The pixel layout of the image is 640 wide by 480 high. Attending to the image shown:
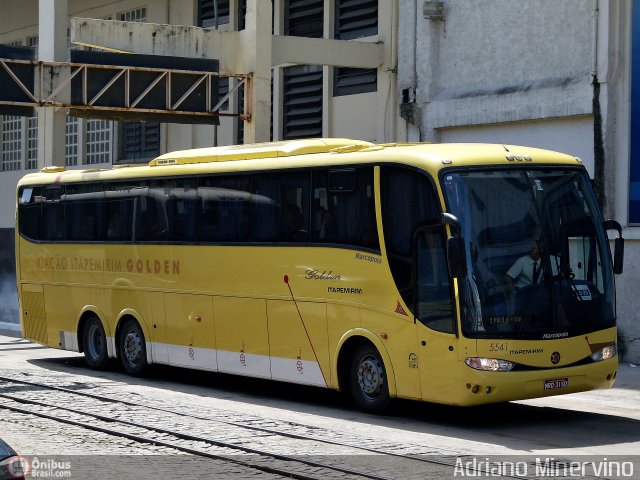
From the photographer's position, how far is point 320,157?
15.7 metres

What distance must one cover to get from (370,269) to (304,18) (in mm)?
14331

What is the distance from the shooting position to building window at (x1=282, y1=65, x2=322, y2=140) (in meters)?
27.5

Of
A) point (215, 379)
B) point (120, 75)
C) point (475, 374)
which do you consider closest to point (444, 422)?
point (475, 374)

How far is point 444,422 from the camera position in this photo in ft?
46.4

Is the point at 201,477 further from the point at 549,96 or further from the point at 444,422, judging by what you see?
the point at 549,96

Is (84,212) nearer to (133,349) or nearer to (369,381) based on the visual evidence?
(133,349)

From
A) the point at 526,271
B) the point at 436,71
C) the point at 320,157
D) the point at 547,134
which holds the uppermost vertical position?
the point at 436,71

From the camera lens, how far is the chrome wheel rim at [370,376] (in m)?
14.6

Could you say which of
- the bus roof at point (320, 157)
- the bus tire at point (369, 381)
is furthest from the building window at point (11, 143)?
the bus tire at point (369, 381)

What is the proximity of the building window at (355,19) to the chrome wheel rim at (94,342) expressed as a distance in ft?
29.9

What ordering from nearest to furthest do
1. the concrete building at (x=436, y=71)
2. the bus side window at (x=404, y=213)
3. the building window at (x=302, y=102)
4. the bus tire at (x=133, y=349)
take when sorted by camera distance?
the bus side window at (x=404, y=213), the bus tire at (x=133, y=349), the concrete building at (x=436, y=71), the building window at (x=302, y=102)

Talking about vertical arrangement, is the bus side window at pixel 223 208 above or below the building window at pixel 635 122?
below

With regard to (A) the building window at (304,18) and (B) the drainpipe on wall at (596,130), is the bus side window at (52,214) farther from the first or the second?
(B) the drainpipe on wall at (596,130)

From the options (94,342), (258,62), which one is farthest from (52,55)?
(94,342)
